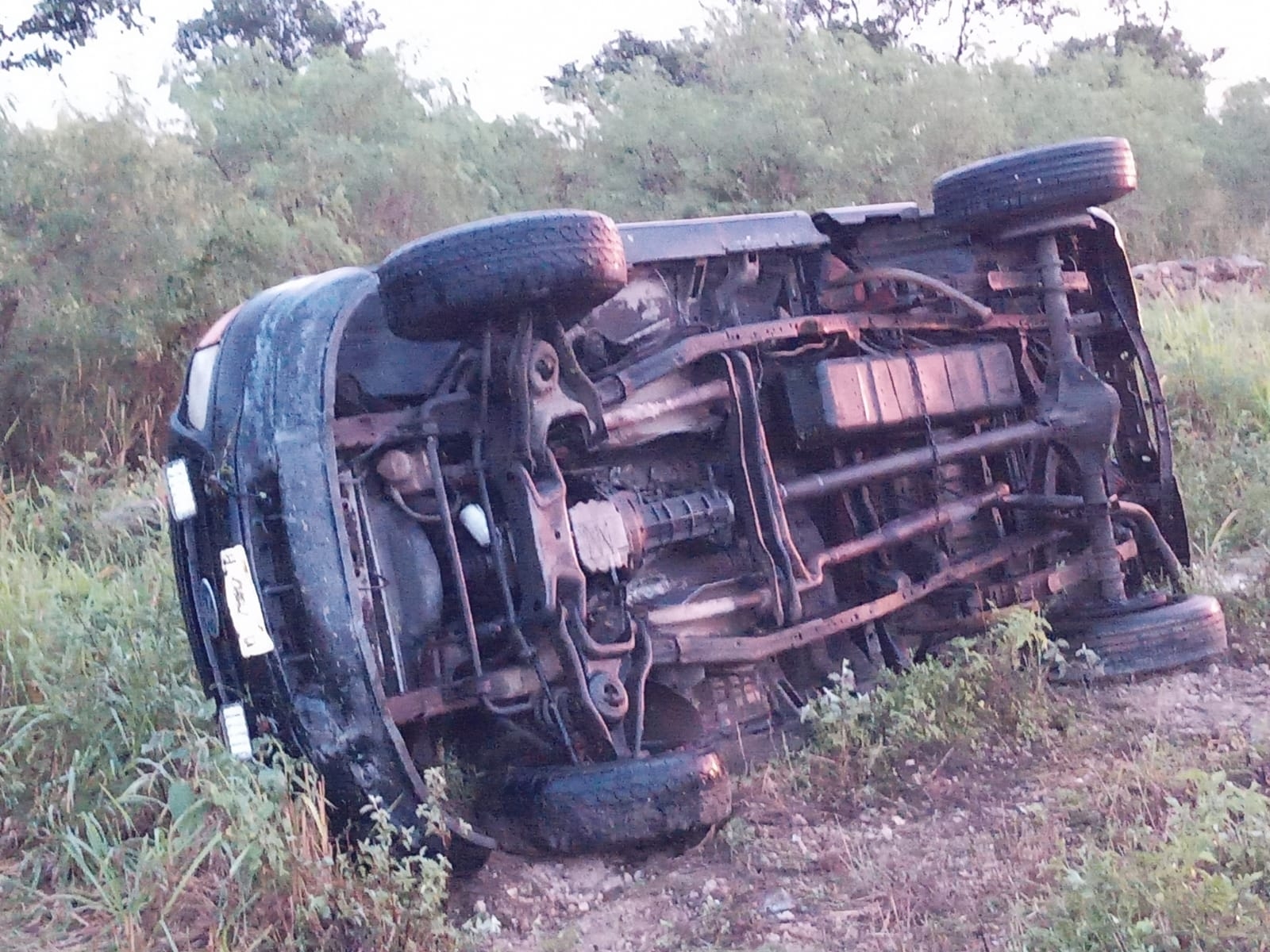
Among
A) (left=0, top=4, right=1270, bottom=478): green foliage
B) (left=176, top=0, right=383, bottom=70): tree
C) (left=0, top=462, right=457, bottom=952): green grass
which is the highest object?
(left=176, top=0, right=383, bottom=70): tree

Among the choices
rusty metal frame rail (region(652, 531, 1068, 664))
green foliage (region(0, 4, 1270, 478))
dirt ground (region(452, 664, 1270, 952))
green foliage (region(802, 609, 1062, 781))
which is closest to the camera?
dirt ground (region(452, 664, 1270, 952))

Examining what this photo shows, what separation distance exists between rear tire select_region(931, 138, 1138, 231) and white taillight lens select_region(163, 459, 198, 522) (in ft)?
8.93

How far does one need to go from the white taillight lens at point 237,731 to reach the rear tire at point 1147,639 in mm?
2692

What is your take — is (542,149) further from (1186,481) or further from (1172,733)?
(1172,733)

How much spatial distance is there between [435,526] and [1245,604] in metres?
3.41

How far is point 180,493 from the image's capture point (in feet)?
10.5

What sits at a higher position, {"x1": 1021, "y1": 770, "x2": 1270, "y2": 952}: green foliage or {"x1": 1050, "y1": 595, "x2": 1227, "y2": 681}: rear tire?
{"x1": 1021, "y1": 770, "x2": 1270, "y2": 952}: green foliage

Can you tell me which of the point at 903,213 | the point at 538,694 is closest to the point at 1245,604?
the point at 903,213

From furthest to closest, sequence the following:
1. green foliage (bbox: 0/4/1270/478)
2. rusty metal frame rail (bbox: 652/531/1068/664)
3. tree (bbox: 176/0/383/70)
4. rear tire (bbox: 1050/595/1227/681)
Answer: tree (bbox: 176/0/383/70)
green foliage (bbox: 0/4/1270/478)
rear tire (bbox: 1050/595/1227/681)
rusty metal frame rail (bbox: 652/531/1068/664)

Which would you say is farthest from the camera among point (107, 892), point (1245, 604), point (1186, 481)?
point (1186, 481)

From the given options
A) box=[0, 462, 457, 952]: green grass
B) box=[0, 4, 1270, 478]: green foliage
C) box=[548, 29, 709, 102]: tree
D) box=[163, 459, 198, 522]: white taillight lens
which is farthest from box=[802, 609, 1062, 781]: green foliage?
box=[548, 29, 709, 102]: tree

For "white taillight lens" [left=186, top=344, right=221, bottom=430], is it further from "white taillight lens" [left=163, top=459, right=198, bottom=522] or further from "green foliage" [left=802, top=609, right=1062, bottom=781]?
"green foliage" [left=802, top=609, right=1062, bottom=781]

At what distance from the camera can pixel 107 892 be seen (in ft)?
9.33

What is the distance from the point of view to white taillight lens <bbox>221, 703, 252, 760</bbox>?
295 centimetres
